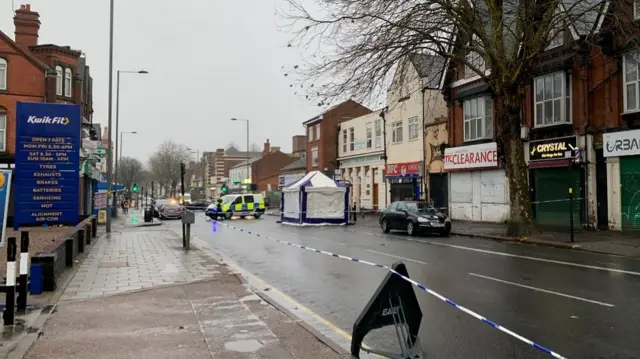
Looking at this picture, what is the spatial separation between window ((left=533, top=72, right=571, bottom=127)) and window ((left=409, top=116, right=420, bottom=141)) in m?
11.2

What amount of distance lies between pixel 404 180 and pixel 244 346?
31.1 metres

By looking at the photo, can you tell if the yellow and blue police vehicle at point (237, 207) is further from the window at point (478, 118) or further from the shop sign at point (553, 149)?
the shop sign at point (553, 149)

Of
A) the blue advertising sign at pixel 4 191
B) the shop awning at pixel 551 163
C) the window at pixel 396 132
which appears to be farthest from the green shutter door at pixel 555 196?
the blue advertising sign at pixel 4 191

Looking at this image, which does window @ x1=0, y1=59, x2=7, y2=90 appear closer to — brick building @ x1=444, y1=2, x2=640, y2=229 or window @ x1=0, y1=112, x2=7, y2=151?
window @ x1=0, y1=112, x2=7, y2=151

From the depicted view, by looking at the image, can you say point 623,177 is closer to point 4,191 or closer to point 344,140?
point 4,191

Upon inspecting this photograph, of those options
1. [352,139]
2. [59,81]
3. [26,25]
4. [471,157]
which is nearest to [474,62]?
[471,157]

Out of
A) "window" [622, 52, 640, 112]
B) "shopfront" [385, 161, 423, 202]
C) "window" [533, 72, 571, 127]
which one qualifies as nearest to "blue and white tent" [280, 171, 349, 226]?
"shopfront" [385, 161, 423, 202]

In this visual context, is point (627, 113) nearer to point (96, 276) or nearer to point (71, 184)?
point (96, 276)

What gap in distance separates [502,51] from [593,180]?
285 inches

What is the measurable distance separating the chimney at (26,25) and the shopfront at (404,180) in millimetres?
26263

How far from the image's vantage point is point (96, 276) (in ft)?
35.5

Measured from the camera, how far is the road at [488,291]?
20.0 ft

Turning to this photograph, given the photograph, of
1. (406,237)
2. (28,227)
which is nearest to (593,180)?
(406,237)

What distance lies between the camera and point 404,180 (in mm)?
36219
